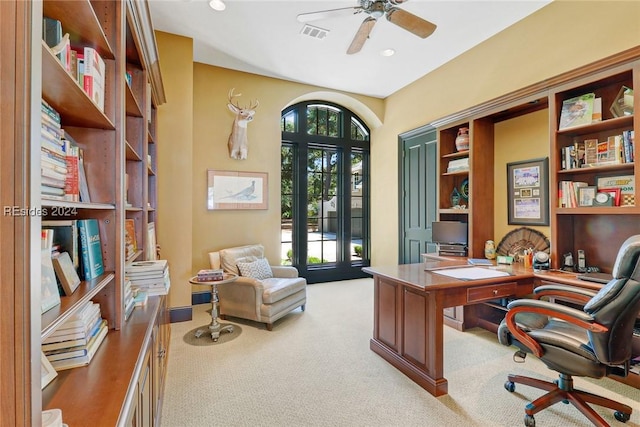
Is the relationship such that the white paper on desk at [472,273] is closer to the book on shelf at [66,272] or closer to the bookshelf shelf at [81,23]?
the book on shelf at [66,272]

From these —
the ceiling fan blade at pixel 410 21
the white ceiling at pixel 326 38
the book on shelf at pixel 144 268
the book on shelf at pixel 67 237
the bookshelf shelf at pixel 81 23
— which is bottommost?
the book on shelf at pixel 144 268

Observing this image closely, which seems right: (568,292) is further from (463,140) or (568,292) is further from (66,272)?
(66,272)

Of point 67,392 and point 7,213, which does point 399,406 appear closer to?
point 67,392

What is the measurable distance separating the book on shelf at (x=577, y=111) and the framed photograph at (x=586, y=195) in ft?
1.86

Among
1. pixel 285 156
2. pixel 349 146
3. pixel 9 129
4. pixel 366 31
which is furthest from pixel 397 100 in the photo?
pixel 9 129

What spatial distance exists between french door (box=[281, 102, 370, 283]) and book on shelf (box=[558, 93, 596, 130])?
11.2 feet

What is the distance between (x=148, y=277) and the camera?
1.97 metres

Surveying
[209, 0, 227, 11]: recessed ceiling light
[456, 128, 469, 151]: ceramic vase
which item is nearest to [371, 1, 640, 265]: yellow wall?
[456, 128, 469, 151]: ceramic vase

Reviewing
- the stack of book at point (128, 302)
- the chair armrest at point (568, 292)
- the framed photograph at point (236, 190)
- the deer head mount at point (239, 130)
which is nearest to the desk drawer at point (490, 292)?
the chair armrest at point (568, 292)

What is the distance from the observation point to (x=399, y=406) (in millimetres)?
2014

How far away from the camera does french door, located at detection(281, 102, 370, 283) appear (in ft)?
Answer: 17.1

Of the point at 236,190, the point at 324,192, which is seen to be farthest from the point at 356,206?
the point at 236,190

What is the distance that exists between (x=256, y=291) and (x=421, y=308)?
1.79 m

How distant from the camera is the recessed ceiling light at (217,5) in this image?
2.95 meters
